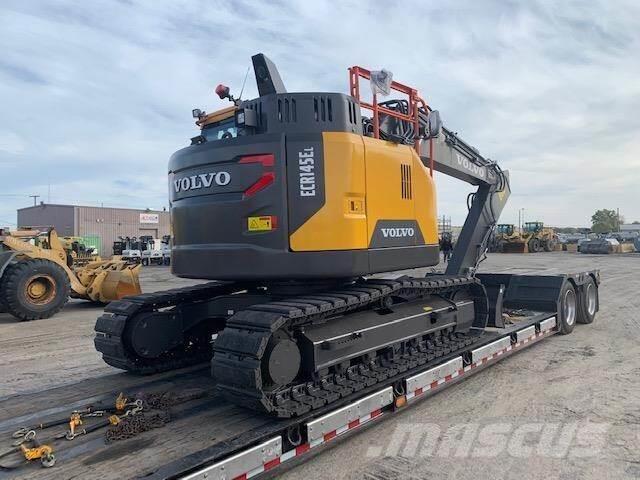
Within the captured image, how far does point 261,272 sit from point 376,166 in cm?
155

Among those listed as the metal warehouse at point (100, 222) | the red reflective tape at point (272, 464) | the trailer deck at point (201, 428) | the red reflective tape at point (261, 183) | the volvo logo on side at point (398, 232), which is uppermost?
the metal warehouse at point (100, 222)

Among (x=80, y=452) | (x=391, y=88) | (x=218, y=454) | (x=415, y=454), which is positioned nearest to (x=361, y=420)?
(x=415, y=454)

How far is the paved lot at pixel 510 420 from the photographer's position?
416cm

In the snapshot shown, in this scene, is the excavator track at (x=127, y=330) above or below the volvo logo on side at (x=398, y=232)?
below

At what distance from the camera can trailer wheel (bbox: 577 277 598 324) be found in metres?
10.1

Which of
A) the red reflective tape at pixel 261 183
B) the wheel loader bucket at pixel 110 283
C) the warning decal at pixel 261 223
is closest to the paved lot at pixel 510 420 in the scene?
the warning decal at pixel 261 223

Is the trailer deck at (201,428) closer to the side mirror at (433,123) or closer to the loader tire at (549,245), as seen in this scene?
the side mirror at (433,123)

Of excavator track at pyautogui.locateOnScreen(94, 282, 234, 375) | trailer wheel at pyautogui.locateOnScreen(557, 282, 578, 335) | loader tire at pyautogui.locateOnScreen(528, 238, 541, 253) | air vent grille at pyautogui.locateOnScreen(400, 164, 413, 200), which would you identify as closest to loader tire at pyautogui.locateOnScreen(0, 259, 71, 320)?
excavator track at pyautogui.locateOnScreen(94, 282, 234, 375)

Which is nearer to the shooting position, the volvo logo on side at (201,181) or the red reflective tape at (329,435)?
the red reflective tape at (329,435)

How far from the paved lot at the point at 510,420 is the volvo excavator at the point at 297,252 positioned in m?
0.53

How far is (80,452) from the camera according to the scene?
375 cm

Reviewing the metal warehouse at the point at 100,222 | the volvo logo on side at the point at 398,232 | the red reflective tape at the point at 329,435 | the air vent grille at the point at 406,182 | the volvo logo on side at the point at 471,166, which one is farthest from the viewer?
the metal warehouse at the point at 100,222

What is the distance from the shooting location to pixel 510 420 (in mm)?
5160

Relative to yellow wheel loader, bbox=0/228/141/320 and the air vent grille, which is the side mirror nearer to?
the air vent grille
